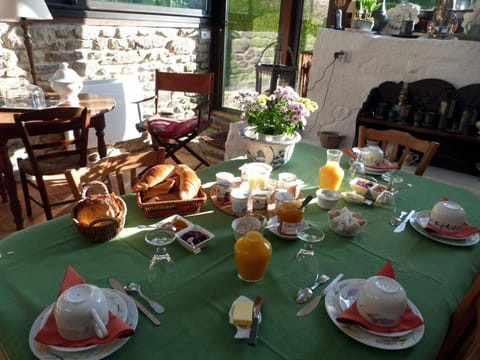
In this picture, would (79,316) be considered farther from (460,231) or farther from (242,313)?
(460,231)

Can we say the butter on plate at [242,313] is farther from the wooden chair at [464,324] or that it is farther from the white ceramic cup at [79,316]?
the wooden chair at [464,324]

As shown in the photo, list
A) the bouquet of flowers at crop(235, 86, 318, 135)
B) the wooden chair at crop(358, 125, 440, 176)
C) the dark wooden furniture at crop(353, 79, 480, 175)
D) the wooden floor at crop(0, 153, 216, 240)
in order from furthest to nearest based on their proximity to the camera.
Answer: the dark wooden furniture at crop(353, 79, 480, 175), the wooden floor at crop(0, 153, 216, 240), the wooden chair at crop(358, 125, 440, 176), the bouquet of flowers at crop(235, 86, 318, 135)

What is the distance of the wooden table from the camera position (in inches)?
82.5

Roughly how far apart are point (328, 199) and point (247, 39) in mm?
3229

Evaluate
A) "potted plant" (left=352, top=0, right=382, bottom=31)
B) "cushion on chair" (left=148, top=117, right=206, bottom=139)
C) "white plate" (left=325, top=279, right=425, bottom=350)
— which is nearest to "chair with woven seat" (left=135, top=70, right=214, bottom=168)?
"cushion on chair" (left=148, top=117, right=206, bottom=139)

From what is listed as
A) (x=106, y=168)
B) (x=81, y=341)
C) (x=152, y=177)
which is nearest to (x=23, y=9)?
(x=106, y=168)

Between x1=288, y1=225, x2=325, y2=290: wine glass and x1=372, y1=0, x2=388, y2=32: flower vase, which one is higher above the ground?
x1=372, y1=0, x2=388, y2=32: flower vase

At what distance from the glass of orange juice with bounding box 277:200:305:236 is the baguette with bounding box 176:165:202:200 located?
323 millimetres

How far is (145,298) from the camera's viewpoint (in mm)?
888

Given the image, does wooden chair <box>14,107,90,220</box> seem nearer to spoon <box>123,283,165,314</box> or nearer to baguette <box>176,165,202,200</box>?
baguette <box>176,165,202,200</box>

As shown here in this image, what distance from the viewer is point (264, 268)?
3.18 ft

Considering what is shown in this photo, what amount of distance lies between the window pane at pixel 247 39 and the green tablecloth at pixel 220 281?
3054 mm

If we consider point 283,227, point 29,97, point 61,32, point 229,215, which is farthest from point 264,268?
point 61,32

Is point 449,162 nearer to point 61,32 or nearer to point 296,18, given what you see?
point 296,18
